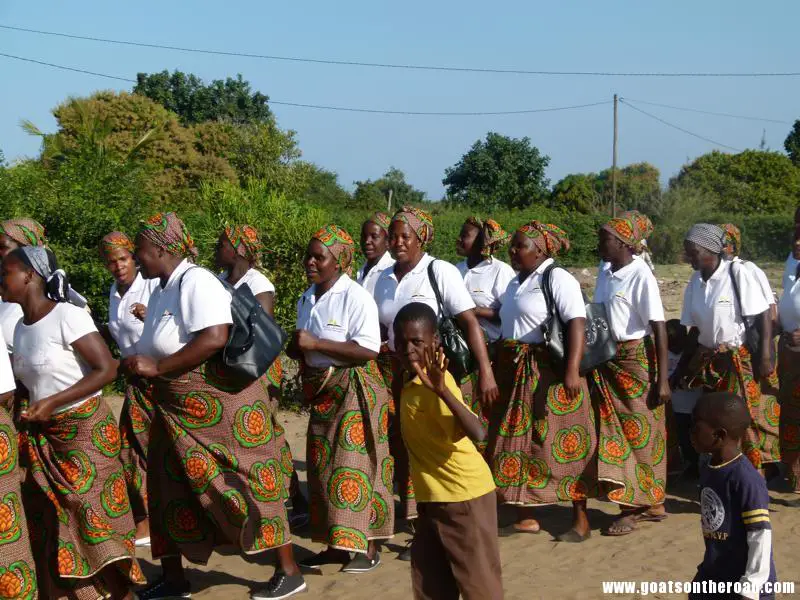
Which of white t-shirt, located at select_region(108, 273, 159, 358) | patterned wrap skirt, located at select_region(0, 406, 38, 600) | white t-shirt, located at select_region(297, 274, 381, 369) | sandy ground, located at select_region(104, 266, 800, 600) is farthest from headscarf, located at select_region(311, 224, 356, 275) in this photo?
patterned wrap skirt, located at select_region(0, 406, 38, 600)

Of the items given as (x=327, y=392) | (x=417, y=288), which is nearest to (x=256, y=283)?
(x=417, y=288)

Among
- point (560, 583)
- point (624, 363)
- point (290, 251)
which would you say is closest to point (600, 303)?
point (624, 363)

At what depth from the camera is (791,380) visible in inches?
283

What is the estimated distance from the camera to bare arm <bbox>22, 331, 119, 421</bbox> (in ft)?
14.7

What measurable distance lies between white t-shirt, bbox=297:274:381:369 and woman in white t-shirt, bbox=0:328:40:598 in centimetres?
176

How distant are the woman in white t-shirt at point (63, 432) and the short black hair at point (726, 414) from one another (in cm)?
267

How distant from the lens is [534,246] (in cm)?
623

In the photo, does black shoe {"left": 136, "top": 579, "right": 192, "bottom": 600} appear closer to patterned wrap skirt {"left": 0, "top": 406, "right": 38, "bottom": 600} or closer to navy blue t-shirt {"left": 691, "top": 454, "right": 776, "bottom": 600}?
patterned wrap skirt {"left": 0, "top": 406, "right": 38, "bottom": 600}

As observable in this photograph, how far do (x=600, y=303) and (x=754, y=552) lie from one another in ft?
10.8

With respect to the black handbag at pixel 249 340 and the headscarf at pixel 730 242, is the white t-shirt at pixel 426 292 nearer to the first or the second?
the black handbag at pixel 249 340

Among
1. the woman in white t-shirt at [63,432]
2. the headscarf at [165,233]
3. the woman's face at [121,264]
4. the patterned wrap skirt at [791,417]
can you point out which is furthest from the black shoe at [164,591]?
the patterned wrap skirt at [791,417]

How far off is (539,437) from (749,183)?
49834 mm

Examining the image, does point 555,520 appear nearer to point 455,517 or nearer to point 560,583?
point 560,583

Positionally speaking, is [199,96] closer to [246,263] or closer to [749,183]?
[749,183]
